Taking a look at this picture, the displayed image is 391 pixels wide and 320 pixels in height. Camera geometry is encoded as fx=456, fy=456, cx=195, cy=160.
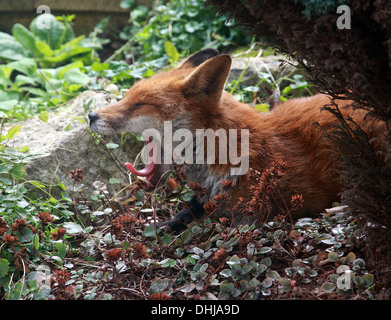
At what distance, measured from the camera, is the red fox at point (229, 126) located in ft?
11.5

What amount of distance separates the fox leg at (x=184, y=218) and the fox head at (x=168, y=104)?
0.68 meters

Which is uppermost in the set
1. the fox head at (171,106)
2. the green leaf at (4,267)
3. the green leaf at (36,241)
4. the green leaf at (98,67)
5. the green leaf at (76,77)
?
the fox head at (171,106)

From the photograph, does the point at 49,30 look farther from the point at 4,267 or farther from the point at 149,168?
the point at 4,267

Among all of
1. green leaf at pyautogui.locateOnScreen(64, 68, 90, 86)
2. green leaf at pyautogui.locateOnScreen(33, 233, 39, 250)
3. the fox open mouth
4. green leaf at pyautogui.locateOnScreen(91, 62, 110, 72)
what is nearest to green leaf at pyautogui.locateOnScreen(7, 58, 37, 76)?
green leaf at pyautogui.locateOnScreen(64, 68, 90, 86)

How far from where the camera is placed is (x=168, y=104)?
12.1ft

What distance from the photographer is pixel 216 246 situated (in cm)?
348

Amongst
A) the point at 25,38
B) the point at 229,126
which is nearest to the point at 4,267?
the point at 229,126

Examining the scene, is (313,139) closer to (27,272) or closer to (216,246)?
(216,246)

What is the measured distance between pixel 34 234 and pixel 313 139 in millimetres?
2256

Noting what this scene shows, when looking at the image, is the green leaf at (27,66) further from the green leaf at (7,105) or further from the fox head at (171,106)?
the fox head at (171,106)

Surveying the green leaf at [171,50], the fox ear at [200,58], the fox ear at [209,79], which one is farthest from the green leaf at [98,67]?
the fox ear at [209,79]

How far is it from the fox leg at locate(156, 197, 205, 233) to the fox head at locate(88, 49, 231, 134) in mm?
679

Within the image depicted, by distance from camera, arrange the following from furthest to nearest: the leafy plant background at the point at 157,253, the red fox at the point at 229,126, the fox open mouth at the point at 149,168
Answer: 1. the fox open mouth at the point at 149,168
2. the red fox at the point at 229,126
3. the leafy plant background at the point at 157,253
